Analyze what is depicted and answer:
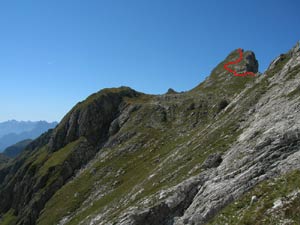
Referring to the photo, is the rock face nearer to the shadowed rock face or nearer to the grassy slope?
the grassy slope

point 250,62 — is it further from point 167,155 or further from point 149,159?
point 167,155

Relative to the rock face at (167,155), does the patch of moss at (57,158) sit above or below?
above

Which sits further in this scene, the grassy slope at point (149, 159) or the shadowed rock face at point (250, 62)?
the shadowed rock face at point (250, 62)

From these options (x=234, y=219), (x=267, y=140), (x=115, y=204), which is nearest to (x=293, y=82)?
(x=267, y=140)

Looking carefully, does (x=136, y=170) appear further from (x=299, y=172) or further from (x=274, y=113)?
(x=299, y=172)

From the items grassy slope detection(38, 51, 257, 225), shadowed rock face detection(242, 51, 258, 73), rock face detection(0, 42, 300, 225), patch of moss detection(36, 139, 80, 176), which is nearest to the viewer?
rock face detection(0, 42, 300, 225)

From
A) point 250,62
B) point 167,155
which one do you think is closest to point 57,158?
point 167,155

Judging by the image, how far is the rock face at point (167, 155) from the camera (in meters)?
30.1

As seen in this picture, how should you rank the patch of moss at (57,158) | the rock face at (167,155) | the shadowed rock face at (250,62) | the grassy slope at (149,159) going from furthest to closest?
1. the shadowed rock face at (250,62)
2. the patch of moss at (57,158)
3. the grassy slope at (149,159)
4. the rock face at (167,155)

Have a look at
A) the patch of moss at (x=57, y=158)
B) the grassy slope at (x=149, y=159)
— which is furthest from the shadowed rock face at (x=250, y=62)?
the patch of moss at (x=57, y=158)

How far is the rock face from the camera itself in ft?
98.7

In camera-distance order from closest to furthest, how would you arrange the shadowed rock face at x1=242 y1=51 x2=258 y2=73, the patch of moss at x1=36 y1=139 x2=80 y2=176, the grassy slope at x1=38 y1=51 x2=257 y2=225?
the grassy slope at x1=38 y1=51 x2=257 y2=225
the patch of moss at x1=36 y1=139 x2=80 y2=176
the shadowed rock face at x1=242 y1=51 x2=258 y2=73

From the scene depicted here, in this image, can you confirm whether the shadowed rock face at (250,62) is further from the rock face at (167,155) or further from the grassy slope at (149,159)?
the grassy slope at (149,159)

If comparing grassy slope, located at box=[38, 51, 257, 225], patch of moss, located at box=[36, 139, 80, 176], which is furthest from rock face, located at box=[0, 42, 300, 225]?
patch of moss, located at box=[36, 139, 80, 176]
